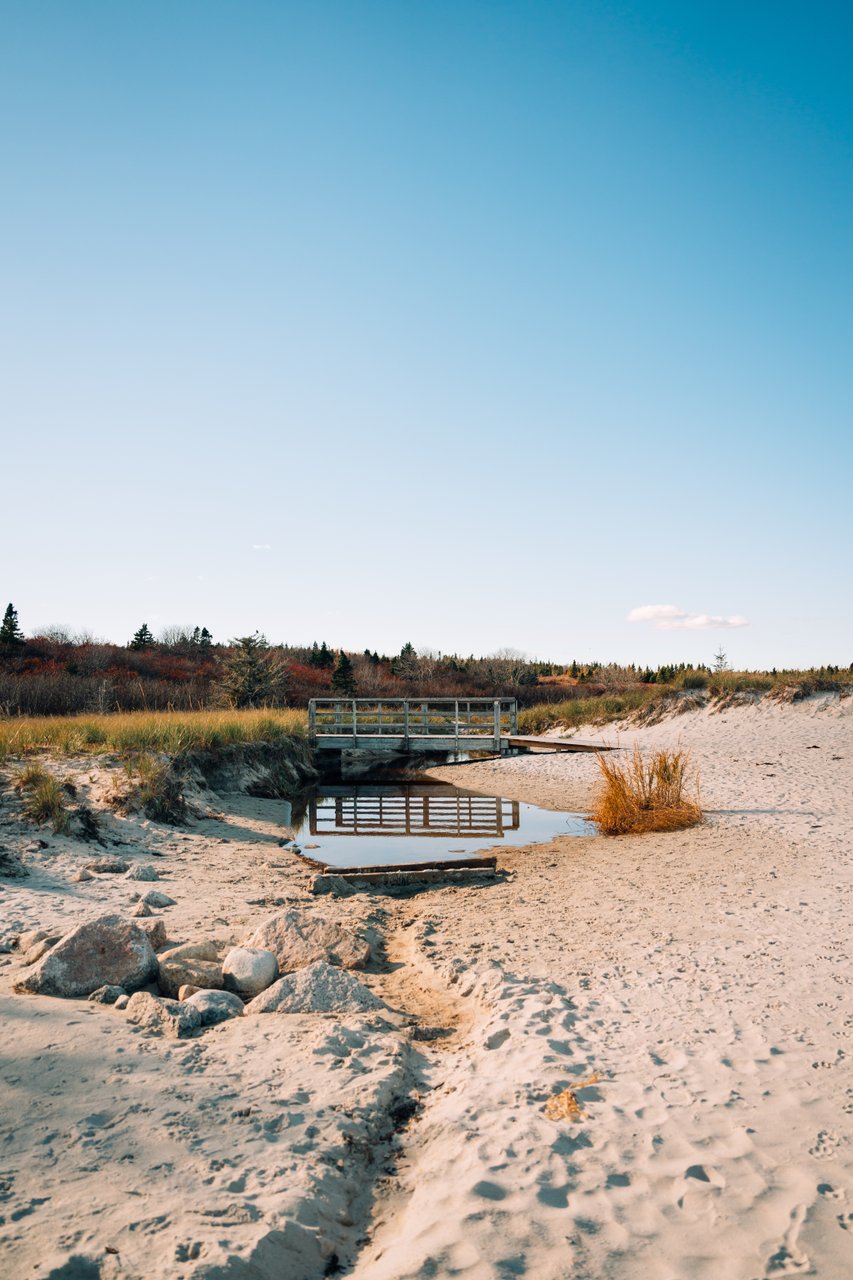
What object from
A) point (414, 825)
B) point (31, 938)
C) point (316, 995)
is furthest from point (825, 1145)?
point (414, 825)

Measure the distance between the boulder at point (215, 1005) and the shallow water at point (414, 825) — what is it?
5.41m

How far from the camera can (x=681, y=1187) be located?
3320mm

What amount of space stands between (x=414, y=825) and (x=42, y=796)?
7.30 meters

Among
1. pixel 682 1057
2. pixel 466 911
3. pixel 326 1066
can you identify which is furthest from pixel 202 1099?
pixel 466 911

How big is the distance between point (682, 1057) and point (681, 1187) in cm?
123

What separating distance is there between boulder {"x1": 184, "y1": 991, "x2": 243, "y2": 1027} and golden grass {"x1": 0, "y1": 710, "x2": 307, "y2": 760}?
832cm

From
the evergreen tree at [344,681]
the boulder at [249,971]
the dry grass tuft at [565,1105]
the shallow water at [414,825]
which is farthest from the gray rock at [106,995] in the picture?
the evergreen tree at [344,681]

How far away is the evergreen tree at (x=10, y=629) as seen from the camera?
3759 cm

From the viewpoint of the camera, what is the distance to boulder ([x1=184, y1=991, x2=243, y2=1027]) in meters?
4.92

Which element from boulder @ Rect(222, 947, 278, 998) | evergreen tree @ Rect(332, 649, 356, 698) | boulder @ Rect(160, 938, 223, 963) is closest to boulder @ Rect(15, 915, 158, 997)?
boulder @ Rect(160, 938, 223, 963)

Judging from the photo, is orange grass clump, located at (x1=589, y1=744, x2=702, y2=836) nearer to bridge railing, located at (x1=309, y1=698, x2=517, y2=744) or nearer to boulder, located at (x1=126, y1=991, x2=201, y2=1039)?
boulder, located at (x1=126, y1=991, x2=201, y2=1039)

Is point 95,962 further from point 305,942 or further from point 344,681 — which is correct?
point 344,681

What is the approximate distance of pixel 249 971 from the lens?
18.1 ft

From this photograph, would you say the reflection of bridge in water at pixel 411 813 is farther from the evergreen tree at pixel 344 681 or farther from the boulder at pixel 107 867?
the evergreen tree at pixel 344 681
